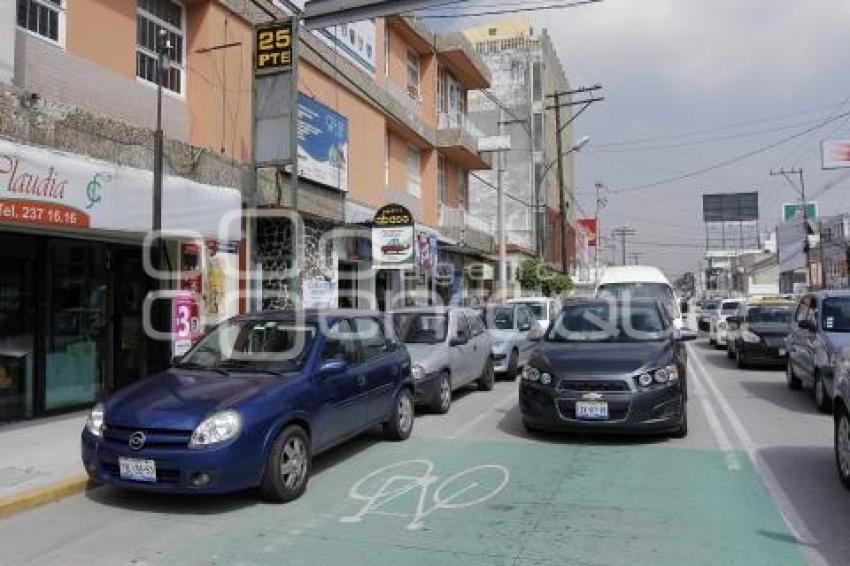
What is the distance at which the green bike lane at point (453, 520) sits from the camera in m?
5.21

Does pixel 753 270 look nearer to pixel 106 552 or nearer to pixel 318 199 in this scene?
pixel 318 199

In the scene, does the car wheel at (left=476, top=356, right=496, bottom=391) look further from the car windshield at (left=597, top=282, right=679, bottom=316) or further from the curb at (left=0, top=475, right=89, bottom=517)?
the curb at (left=0, top=475, right=89, bottom=517)

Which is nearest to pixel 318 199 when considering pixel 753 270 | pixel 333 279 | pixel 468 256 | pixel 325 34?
pixel 333 279

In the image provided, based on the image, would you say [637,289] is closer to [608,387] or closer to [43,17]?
[608,387]

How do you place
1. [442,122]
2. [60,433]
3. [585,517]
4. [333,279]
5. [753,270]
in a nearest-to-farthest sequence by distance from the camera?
[585,517] < [60,433] < [333,279] < [442,122] < [753,270]

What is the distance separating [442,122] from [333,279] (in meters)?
10.5

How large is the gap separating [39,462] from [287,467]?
294cm

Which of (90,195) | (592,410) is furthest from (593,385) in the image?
(90,195)

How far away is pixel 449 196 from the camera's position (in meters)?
28.1

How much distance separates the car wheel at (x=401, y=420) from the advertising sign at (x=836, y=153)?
43.6 meters

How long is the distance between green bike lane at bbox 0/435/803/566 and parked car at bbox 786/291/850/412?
3.60 meters

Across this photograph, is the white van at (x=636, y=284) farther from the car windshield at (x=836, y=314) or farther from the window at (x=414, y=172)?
the window at (x=414, y=172)

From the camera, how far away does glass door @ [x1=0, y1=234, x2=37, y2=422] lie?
9.75 m

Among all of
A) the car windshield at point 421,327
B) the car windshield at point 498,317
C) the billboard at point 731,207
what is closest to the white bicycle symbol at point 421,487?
the car windshield at point 421,327
